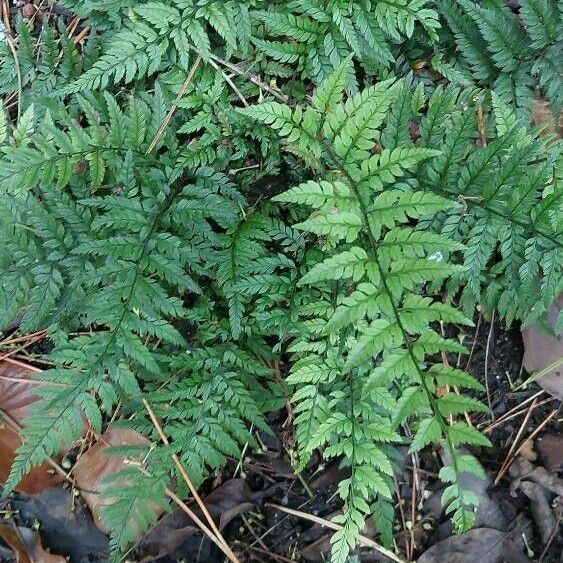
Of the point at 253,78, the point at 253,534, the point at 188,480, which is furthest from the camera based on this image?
the point at 253,534

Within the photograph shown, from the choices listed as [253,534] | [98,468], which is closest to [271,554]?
[253,534]

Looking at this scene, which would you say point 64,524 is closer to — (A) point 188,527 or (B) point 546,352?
(A) point 188,527

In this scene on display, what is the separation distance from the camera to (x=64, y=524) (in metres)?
2.96

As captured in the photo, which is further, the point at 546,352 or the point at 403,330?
the point at 546,352

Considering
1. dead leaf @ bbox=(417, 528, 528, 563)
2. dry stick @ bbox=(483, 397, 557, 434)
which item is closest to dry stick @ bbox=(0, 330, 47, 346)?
dead leaf @ bbox=(417, 528, 528, 563)

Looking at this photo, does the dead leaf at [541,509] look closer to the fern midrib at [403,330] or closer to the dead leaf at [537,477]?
the dead leaf at [537,477]

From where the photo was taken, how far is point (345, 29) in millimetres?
2479

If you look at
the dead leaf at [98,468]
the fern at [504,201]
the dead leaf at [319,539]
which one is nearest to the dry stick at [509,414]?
the fern at [504,201]

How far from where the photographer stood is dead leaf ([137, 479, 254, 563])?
2.82m

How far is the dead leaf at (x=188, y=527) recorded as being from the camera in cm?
282

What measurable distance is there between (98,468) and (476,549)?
1.72 meters

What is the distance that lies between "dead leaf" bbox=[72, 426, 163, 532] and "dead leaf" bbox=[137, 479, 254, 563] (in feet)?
0.78

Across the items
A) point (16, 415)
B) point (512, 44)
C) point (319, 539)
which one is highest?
point (512, 44)

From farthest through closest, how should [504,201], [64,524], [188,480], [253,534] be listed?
[64,524]
[253,534]
[188,480]
[504,201]
